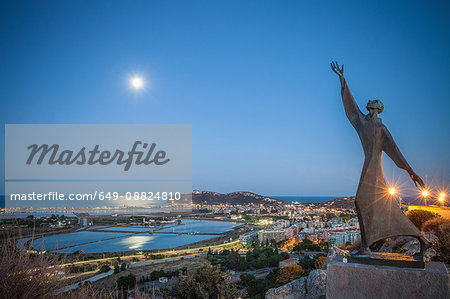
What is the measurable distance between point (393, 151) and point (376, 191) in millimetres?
474

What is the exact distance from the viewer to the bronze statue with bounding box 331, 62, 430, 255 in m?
2.96

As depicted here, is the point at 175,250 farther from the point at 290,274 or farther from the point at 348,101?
the point at 348,101

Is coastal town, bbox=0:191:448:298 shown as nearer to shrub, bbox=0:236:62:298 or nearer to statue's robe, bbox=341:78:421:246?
shrub, bbox=0:236:62:298

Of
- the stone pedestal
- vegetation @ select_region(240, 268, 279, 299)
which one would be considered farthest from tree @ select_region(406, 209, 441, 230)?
the stone pedestal

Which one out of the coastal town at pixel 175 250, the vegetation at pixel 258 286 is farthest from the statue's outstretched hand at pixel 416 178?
the vegetation at pixel 258 286

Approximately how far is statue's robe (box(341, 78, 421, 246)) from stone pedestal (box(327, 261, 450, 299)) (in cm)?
39

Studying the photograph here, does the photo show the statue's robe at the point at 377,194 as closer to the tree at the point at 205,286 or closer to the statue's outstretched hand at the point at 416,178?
Result: the statue's outstretched hand at the point at 416,178

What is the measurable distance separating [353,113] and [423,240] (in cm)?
152

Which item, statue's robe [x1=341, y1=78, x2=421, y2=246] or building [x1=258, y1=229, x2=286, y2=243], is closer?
statue's robe [x1=341, y1=78, x2=421, y2=246]

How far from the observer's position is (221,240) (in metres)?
37.5

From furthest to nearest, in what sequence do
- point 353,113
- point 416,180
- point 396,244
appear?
point 396,244, point 353,113, point 416,180

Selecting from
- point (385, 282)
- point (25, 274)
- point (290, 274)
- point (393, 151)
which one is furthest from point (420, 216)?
point (25, 274)

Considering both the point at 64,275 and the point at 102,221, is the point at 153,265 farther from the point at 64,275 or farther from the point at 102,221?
the point at 102,221

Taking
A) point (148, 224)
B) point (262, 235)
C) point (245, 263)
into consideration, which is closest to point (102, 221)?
point (148, 224)
